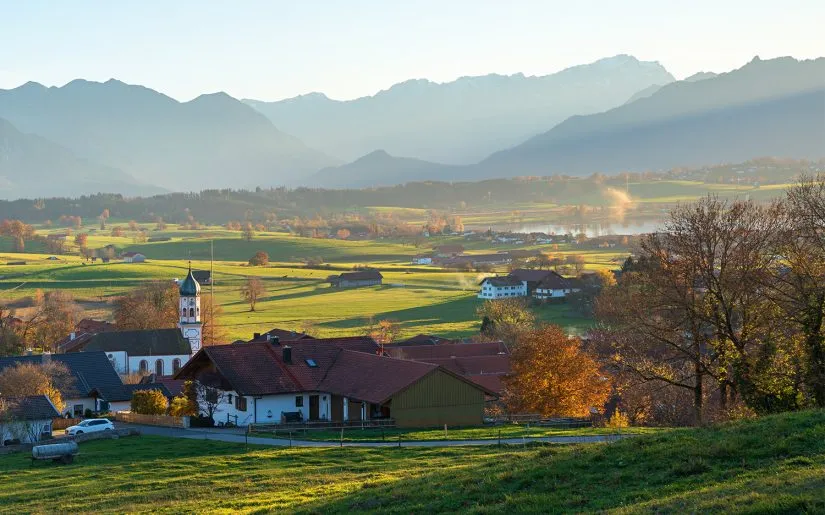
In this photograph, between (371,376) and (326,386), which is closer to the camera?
(371,376)

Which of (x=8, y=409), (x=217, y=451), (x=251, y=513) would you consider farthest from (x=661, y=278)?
(x=8, y=409)

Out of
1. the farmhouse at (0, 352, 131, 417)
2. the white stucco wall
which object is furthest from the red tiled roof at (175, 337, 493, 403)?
the farmhouse at (0, 352, 131, 417)

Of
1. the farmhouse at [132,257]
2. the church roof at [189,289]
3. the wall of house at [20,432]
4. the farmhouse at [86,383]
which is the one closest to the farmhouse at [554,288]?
the church roof at [189,289]

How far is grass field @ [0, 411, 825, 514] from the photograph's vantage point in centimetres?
1881

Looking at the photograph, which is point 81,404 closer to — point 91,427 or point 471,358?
point 91,427

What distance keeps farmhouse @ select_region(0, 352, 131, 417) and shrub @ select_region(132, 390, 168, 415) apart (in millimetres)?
9129

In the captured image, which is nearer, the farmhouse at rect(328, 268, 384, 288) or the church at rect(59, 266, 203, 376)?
the church at rect(59, 266, 203, 376)

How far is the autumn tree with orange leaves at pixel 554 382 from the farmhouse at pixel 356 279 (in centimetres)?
10037

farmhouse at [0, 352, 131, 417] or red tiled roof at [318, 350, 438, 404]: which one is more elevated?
red tiled roof at [318, 350, 438, 404]

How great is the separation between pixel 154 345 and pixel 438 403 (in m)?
45.9

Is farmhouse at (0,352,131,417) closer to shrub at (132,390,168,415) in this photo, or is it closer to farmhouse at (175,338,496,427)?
shrub at (132,390,168,415)

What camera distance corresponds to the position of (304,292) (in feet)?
468

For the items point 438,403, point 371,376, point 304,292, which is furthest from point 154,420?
point 304,292

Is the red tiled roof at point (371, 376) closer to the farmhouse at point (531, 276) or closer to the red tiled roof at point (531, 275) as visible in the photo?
the farmhouse at point (531, 276)
